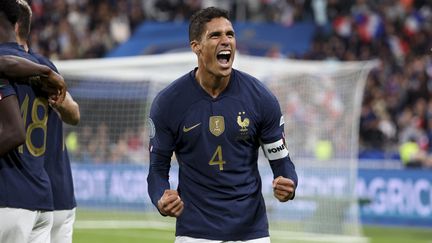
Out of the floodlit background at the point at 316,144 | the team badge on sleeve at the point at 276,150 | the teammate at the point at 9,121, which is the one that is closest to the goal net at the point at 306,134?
the floodlit background at the point at 316,144

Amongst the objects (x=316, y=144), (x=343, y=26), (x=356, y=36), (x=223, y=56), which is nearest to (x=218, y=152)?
(x=223, y=56)

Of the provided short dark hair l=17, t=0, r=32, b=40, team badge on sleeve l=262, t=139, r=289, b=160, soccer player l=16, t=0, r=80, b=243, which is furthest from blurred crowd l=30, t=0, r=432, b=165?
short dark hair l=17, t=0, r=32, b=40

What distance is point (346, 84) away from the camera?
54.4ft

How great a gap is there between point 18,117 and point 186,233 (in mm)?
1216

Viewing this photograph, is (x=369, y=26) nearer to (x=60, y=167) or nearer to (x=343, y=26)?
(x=343, y=26)

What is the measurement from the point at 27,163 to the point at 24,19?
96 cm

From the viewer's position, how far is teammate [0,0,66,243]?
583 cm

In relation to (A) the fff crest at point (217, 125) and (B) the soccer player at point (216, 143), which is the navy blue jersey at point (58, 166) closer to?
(B) the soccer player at point (216, 143)

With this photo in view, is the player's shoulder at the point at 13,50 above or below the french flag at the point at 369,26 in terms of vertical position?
below

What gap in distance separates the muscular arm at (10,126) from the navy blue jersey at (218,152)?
2.97 ft

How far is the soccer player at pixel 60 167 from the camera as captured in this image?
22.4ft

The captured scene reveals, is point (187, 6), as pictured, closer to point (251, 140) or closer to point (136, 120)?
point (136, 120)

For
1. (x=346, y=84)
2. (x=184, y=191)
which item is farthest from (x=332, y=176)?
(x=184, y=191)

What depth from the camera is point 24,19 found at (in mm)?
6367
